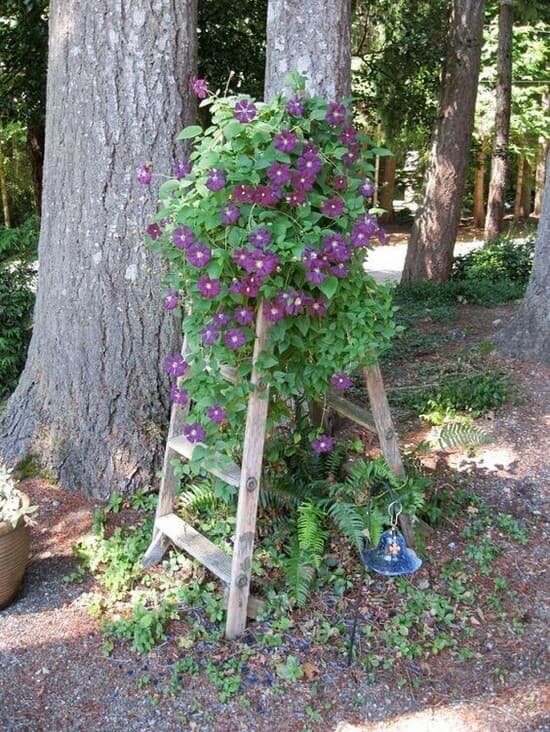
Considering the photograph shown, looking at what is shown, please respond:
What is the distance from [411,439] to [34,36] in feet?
16.7

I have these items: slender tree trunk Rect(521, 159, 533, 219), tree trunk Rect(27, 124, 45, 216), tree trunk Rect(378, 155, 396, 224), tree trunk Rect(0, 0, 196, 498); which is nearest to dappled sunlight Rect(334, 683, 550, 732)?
tree trunk Rect(0, 0, 196, 498)

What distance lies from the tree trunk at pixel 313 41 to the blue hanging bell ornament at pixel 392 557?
2245 mm

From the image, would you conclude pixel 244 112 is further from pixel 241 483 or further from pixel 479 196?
pixel 479 196

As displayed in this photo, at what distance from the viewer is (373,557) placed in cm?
318

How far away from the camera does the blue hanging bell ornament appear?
3.10m

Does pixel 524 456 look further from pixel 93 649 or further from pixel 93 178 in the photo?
pixel 93 178

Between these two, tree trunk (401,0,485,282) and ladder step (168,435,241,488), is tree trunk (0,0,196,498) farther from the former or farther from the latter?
tree trunk (401,0,485,282)

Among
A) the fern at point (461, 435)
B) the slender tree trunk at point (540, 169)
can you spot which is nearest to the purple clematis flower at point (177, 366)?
the fern at point (461, 435)

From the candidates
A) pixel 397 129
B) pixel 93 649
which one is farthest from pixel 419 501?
pixel 397 129

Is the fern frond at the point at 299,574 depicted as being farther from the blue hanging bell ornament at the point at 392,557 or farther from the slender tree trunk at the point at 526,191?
the slender tree trunk at the point at 526,191

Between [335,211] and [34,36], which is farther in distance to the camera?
[34,36]

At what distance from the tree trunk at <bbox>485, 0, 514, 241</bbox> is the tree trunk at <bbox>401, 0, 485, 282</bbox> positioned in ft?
10.3

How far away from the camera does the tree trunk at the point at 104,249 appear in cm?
385

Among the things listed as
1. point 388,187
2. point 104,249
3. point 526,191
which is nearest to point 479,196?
point 526,191
